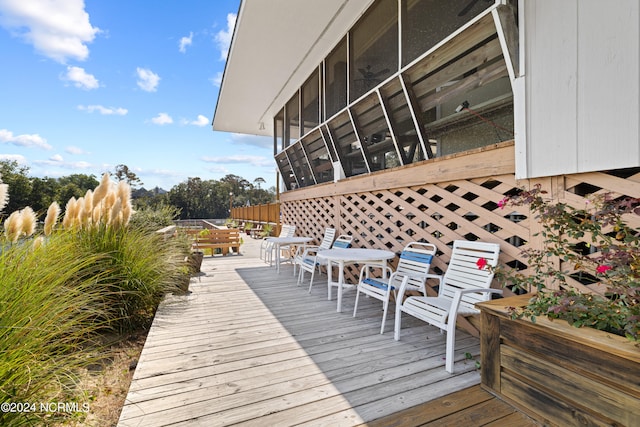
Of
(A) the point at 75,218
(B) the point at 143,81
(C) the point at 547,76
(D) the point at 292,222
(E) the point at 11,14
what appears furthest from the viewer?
(B) the point at 143,81

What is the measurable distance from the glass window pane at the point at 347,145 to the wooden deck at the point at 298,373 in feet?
8.04

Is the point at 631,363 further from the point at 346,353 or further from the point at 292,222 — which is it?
the point at 292,222

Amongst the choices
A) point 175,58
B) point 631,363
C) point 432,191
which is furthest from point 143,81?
point 631,363

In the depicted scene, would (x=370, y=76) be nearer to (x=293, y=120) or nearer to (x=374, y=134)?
(x=374, y=134)

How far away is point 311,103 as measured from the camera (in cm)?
666

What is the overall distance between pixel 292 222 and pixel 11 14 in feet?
21.4

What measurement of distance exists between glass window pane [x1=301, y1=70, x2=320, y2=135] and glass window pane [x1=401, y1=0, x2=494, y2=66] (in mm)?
2698

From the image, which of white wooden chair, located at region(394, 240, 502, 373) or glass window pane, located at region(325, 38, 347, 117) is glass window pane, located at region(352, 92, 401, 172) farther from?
white wooden chair, located at region(394, 240, 502, 373)

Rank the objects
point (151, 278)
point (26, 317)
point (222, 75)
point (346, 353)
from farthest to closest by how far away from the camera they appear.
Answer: point (222, 75) < point (151, 278) < point (346, 353) < point (26, 317)

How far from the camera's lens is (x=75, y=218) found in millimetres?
2857

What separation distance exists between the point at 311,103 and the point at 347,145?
1.93 meters

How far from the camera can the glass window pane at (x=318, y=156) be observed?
6.06m

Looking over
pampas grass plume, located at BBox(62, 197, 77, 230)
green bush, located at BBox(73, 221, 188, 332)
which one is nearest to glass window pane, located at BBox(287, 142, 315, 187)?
green bush, located at BBox(73, 221, 188, 332)

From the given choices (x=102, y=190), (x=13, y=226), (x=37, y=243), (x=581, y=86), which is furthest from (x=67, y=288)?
(x=581, y=86)
